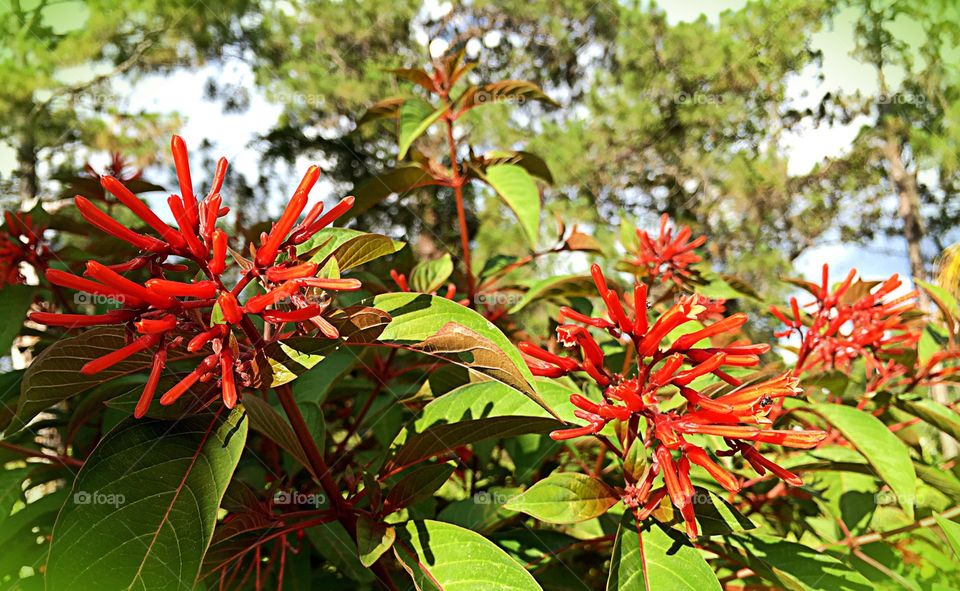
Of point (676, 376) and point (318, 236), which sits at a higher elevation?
point (318, 236)

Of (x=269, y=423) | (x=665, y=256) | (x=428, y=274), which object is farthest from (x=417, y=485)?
(x=665, y=256)

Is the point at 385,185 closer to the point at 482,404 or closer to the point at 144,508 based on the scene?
→ the point at 482,404

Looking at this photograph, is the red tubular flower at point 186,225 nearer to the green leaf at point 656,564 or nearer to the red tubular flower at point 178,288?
the red tubular flower at point 178,288

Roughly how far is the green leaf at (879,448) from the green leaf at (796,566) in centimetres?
13

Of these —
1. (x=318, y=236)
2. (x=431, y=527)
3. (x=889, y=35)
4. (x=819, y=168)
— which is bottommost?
(x=431, y=527)

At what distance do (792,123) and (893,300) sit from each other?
13.9 meters

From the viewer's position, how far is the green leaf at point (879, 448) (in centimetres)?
83

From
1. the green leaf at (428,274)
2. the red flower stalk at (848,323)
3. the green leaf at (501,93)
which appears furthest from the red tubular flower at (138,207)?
the red flower stalk at (848,323)

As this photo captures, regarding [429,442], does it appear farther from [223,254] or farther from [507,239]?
[507,239]

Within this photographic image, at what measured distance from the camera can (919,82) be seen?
12.1 meters

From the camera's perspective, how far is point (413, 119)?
4.68 feet

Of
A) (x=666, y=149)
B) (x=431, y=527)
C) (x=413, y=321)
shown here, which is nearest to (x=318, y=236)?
(x=413, y=321)

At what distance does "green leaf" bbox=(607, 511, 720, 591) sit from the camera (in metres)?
0.68

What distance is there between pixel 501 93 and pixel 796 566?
122 centimetres
